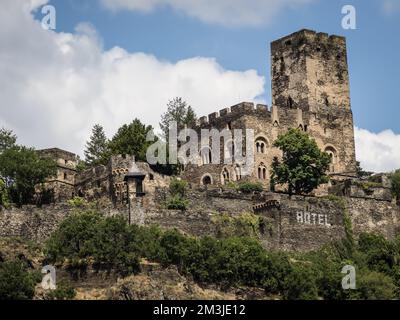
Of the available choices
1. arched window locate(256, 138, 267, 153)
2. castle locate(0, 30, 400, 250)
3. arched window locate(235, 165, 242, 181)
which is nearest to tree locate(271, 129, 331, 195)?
castle locate(0, 30, 400, 250)

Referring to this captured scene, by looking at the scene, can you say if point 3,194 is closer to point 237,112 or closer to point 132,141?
point 132,141

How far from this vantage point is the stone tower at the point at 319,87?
78938 mm

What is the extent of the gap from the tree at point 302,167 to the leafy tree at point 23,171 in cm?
1389

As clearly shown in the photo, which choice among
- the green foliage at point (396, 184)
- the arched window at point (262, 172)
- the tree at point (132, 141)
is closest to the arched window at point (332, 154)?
the green foliage at point (396, 184)

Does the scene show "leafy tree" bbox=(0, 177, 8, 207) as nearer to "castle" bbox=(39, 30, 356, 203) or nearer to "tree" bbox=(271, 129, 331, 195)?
"castle" bbox=(39, 30, 356, 203)

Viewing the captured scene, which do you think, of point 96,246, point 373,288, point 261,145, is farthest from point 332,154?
point 96,246

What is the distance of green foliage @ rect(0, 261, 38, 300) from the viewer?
53781mm

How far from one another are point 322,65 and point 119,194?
21.8 metres

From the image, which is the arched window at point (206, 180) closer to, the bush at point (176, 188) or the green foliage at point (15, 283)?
the bush at point (176, 188)

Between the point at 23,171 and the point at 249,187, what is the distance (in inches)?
519

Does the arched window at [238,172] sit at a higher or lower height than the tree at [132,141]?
lower

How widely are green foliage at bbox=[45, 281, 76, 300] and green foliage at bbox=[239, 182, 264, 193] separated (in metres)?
16.6

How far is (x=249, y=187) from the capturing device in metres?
70.1
